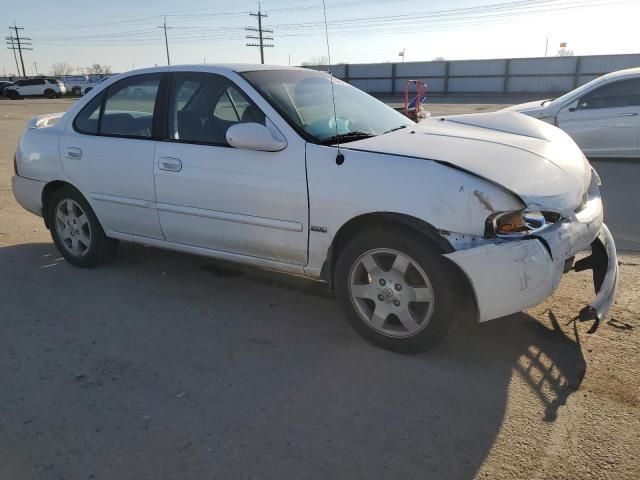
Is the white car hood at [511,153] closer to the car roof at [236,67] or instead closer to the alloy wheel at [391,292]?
the alloy wheel at [391,292]

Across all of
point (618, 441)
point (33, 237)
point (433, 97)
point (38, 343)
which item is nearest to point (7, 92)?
point (433, 97)

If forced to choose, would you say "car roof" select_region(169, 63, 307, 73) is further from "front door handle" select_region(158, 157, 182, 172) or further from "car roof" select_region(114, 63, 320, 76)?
"front door handle" select_region(158, 157, 182, 172)

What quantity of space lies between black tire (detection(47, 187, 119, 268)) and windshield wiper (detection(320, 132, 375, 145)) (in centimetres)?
233

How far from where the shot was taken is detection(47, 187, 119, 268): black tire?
4504mm

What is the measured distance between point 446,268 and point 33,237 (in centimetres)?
478

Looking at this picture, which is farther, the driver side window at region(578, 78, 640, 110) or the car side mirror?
the driver side window at region(578, 78, 640, 110)

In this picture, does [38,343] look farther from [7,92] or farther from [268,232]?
[7,92]

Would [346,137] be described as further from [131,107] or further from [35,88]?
[35,88]

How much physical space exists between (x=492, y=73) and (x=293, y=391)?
38.7 m

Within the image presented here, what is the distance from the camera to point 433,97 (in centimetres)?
3716

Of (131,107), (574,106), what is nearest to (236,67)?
(131,107)

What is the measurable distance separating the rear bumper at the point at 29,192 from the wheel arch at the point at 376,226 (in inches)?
117

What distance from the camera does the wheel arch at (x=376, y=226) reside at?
111 inches

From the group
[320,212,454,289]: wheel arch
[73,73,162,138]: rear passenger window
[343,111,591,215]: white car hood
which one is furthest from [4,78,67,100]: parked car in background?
[320,212,454,289]: wheel arch
